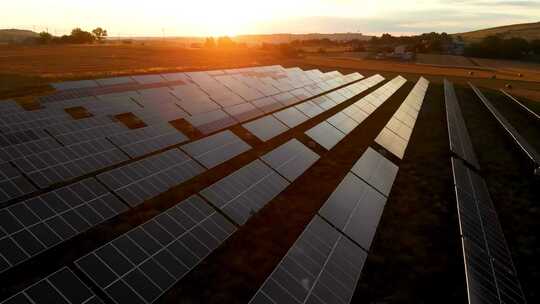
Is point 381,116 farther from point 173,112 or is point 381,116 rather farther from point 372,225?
point 372,225

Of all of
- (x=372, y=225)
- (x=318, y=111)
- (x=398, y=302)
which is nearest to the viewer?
(x=398, y=302)

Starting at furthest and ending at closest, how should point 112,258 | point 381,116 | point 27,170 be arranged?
point 381,116 < point 27,170 < point 112,258

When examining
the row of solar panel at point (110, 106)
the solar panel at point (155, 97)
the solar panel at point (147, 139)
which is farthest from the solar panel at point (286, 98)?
the solar panel at point (147, 139)

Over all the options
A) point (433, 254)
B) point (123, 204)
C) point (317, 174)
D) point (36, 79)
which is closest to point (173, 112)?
point (317, 174)

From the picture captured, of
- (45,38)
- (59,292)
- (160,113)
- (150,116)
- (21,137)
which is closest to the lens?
(59,292)

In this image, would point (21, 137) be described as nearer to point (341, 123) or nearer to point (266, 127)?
point (266, 127)

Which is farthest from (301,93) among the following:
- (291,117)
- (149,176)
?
(149,176)

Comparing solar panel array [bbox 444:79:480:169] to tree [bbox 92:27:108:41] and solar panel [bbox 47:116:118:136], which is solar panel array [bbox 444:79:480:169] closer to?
solar panel [bbox 47:116:118:136]
